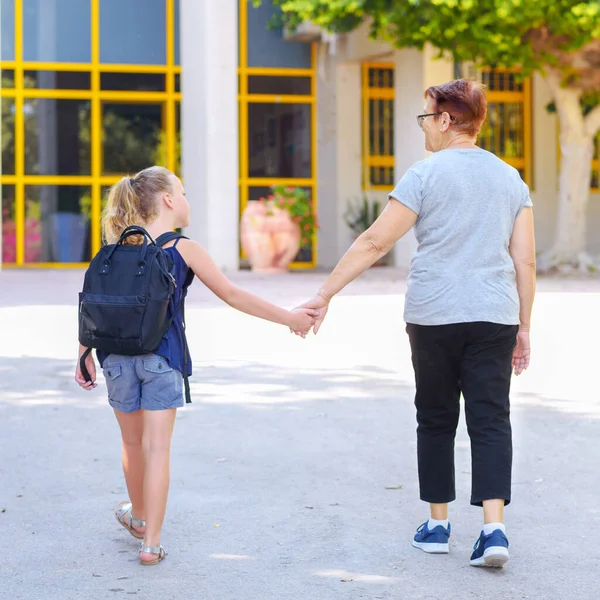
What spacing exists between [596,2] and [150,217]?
44.7 ft

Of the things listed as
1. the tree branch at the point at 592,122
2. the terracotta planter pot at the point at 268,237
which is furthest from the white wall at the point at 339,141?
the tree branch at the point at 592,122

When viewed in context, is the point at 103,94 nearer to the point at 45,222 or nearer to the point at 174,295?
the point at 45,222

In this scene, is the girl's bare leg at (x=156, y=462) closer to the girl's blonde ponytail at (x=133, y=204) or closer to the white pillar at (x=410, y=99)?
the girl's blonde ponytail at (x=133, y=204)

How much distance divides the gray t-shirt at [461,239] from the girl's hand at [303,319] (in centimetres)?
64

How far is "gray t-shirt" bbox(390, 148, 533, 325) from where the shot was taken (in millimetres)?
4285

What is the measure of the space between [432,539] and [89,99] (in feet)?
63.3

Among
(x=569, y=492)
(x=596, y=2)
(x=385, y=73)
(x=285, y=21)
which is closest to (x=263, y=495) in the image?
(x=569, y=492)

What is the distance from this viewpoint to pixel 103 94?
2269cm

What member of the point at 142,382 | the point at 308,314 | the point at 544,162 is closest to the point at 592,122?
the point at 544,162

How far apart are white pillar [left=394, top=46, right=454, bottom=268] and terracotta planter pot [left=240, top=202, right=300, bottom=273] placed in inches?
77.2

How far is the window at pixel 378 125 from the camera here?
23.7 meters

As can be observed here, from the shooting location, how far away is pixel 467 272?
4285 mm

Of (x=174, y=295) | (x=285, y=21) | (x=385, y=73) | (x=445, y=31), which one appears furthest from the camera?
(x=385, y=73)

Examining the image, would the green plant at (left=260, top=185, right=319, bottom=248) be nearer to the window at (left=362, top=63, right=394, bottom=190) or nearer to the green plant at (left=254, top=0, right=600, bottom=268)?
the window at (left=362, top=63, right=394, bottom=190)
